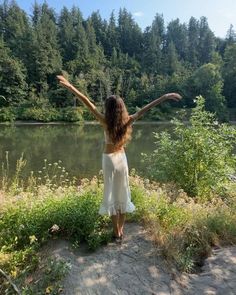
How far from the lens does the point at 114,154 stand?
4.09 m

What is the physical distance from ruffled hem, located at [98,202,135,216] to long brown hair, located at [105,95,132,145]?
0.74 meters

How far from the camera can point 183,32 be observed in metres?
102

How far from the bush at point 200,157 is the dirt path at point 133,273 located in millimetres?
3775

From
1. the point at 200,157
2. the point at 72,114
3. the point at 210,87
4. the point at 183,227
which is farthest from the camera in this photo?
the point at 210,87

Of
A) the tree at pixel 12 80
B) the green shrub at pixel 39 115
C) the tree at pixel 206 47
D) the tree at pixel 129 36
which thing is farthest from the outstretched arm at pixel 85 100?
the tree at pixel 206 47

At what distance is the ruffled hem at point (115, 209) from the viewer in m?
4.09

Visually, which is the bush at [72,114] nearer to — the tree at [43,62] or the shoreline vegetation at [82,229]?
the tree at [43,62]

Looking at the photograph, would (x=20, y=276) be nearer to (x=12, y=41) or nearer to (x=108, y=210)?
(x=108, y=210)

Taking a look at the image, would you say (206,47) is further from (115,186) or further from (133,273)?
(133,273)

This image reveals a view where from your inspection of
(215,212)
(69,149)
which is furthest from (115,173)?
(69,149)

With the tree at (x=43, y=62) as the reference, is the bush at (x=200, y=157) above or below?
below

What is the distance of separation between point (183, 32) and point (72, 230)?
106 meters

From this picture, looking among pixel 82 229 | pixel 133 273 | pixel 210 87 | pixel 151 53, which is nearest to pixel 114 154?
pixel 82 229

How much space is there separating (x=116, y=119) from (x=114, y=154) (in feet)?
1.33
